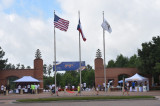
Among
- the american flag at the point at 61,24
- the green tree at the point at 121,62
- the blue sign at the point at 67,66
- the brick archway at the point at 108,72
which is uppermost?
the american flag at the point at 61,24

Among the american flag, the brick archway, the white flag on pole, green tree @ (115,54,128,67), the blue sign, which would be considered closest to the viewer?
the american flag

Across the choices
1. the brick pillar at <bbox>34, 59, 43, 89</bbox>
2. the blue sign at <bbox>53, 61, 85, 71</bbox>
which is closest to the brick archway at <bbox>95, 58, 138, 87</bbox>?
the blue sign at <bbox>53, 61, 85, 71</bbox>

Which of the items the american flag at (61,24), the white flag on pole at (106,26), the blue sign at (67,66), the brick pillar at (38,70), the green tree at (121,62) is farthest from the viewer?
the green tree at (121,62)

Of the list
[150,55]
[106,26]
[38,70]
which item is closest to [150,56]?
[150,55]

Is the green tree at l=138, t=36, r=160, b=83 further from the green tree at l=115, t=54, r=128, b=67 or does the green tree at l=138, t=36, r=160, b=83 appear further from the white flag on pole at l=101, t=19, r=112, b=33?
the green tree at l=115, t=54, r=128, b=67

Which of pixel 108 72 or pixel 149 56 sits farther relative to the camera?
pixel 108 72

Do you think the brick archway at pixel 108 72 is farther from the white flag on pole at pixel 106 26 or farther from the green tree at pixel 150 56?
the white flag on pole at pixel 106 26

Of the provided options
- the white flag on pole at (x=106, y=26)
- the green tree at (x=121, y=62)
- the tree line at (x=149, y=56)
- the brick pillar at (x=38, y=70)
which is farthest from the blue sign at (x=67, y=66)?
the green tree at (x=121, y=62)

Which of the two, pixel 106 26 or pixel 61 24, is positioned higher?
pixel 106 26

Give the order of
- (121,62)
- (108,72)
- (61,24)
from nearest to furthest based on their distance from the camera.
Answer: (61,24) < (108,72) < (121,62)

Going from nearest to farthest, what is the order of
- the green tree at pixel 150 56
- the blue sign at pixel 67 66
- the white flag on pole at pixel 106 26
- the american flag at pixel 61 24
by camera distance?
1. the american flag at pixel 61 24
2. the white flag on pole at pixel 106 26
3. the blue sign at pixel 67 66
4. the green tree at pixel 150 56

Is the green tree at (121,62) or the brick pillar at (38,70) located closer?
the brick pillar at (38,70)

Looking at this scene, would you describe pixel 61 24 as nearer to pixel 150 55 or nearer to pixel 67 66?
pixel 67 66

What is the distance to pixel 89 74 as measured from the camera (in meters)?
83.7
